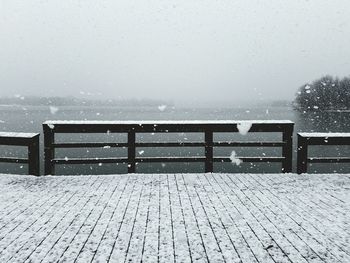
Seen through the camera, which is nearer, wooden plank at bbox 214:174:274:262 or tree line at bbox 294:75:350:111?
wooden plank at bbox 214:174:274:262

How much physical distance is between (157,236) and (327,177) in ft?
→ 17.2

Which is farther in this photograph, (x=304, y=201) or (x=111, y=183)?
(x=111, y=183)

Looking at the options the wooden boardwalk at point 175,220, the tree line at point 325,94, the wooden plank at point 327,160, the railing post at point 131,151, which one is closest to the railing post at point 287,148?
the wooden plank at point 327,160

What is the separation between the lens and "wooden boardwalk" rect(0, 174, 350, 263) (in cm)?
414

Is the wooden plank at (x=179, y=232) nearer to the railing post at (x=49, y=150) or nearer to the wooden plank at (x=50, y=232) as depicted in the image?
the wooden plank at (x=50, y=232)

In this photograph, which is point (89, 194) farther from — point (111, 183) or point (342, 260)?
point (342, 260)

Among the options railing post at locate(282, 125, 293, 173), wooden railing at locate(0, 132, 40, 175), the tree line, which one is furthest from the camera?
the tree line

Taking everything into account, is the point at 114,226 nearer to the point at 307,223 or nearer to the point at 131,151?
the point at 307,223

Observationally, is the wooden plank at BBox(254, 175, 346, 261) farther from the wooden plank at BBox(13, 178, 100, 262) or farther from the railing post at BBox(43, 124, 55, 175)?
the railing post at BBox(43, 124, 55, 175)

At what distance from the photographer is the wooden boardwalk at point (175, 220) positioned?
4145 millimetres

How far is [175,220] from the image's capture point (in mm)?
5270

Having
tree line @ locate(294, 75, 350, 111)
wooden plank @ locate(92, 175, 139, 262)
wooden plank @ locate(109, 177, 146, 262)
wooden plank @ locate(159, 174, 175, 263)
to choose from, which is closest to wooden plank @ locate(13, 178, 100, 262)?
wooden plank @ locate(92, 175, 139, 262)

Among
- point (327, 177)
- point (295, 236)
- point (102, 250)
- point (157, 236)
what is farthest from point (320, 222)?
point (327, 177)

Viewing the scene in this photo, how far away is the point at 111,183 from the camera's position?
778cm
